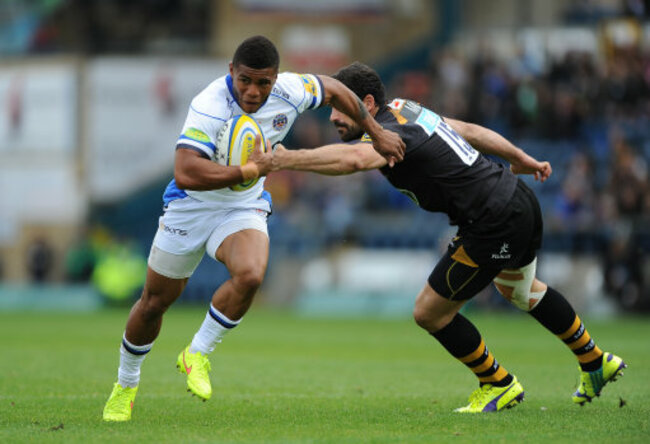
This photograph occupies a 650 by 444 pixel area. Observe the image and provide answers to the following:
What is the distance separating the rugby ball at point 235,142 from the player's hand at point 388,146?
0.78m

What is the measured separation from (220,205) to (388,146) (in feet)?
4.06

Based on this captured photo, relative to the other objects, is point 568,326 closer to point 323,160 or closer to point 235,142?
point 323,160

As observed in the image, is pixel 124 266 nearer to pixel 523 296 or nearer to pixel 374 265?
pixel 374 265

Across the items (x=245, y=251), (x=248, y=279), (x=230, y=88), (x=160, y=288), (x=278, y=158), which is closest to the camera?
(x=278, y=158)

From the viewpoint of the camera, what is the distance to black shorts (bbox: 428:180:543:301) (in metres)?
8.05

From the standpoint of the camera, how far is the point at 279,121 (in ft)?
25.9

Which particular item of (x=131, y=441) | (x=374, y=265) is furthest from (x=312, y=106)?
(x=374, y=265)

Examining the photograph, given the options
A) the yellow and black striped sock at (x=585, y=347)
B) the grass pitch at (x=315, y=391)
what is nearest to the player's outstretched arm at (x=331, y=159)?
the grass pitch at (x=315, y=391)

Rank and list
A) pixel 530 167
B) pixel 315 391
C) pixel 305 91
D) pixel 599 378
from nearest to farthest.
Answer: pixel 305 91
pixel 599 378
pixel 530 167
pixel 315 391

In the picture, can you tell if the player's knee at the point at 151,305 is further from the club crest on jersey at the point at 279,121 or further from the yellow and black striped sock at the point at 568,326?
the yellow and black striped sock at the point at 568,326

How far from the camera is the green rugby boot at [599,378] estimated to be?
8.48 meters

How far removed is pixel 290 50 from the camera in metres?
31.4

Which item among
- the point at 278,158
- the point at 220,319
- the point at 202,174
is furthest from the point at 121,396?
the point at 278,158

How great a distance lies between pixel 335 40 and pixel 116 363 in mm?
19942
